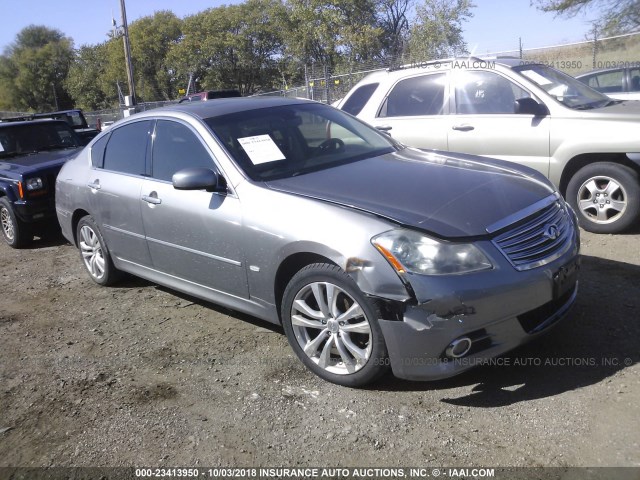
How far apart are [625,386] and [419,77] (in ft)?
15.0

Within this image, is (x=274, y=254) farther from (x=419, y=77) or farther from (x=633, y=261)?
(x=419, y=77)

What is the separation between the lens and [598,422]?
9.39 ft

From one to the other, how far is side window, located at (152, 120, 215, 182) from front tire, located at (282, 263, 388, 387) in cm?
120

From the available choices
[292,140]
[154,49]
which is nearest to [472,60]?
[292,140]

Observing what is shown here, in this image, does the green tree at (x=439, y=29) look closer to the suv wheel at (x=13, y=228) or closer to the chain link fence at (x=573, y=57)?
the chain link fence at (x=573, y=57)

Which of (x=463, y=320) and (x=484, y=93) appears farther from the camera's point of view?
(x=484, y=93)

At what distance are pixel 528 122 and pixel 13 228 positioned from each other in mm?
6497

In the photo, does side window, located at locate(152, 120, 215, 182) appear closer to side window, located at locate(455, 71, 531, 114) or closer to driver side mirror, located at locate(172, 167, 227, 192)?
driver side mirror, located at locate(172, 167, 227, 192)

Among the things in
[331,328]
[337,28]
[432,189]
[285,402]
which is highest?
[337,28]

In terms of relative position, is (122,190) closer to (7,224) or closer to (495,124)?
(495,124)

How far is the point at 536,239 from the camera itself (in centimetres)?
328

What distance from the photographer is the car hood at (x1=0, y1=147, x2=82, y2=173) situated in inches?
301

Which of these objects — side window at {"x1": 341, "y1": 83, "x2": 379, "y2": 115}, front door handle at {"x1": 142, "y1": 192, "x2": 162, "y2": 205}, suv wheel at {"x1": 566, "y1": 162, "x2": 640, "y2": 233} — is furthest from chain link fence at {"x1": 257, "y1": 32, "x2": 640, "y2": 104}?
front door handle at {"x1": 142, "y1": 192, "x2": 162, "y2": 205}

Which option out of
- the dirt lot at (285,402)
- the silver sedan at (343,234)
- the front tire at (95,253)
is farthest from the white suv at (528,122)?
the front tire at (95,253)
